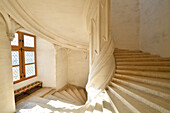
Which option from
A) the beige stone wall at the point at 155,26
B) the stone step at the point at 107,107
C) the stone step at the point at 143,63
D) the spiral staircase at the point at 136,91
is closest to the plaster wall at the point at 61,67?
the spiral staircase at the point at 136,91

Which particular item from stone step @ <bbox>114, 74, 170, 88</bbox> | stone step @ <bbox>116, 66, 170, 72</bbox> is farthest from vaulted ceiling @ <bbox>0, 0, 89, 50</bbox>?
stone step @ <bbox>114, 74, 170, 88</bbox>

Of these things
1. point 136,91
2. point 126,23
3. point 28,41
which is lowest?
point 136,91

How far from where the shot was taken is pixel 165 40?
294 cm

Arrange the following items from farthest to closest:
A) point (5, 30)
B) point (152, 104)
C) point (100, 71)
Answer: point (5, 30) < point (100, 71) < point (152, 104)

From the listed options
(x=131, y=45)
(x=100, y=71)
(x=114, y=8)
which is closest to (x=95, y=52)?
(x=100, y=71)

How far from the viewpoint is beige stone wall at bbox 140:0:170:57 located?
9.40 ft

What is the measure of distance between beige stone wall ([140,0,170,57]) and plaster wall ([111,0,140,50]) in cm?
30

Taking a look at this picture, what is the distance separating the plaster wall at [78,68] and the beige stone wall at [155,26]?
3.69 m

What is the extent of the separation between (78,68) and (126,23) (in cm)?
430

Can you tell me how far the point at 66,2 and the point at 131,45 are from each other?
4.28 meters

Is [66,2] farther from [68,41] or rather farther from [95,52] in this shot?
[68,41]

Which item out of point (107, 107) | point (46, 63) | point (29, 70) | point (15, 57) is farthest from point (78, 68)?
point (107, 107)

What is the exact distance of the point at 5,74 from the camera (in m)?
2.78

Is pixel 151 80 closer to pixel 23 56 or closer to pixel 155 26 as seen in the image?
pixel 155 26
